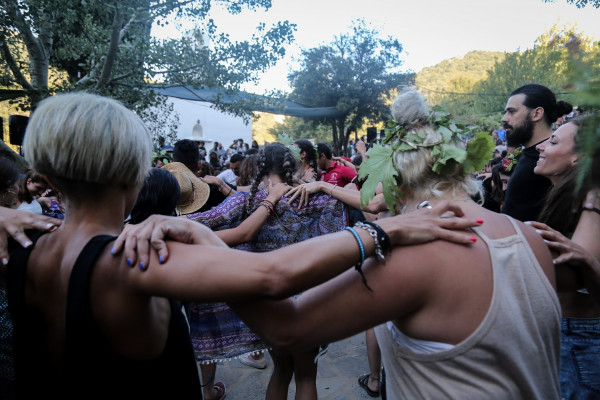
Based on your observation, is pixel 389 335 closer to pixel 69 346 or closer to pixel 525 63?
pixel 69 346

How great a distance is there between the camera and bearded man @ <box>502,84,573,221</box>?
3.11 meters

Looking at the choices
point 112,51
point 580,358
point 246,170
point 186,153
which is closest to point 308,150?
point 246,170

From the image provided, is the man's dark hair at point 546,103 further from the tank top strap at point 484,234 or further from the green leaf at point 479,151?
the tank top strap at point 484,234

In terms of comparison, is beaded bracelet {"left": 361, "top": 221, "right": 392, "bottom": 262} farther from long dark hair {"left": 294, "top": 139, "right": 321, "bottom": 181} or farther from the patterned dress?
long dark hair {"left": 294, "top": 139, "right": 321, "bottom": 181}

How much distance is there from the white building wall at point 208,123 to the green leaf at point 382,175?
943 inches

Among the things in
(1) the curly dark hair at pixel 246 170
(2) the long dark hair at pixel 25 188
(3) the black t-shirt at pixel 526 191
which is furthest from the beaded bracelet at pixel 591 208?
(2) the long dark hair at pixel 25 188

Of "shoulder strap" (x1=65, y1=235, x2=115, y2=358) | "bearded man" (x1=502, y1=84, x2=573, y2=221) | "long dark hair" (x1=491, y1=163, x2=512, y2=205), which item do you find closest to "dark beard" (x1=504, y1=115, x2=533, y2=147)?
"bearded man" (x1=502, y1=84, x2=573, y2=221)

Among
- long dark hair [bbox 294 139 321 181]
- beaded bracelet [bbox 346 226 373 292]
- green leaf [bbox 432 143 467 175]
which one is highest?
green leaf [bbox 432 143 467 175]

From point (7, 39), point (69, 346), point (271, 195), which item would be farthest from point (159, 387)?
point (7, 39)

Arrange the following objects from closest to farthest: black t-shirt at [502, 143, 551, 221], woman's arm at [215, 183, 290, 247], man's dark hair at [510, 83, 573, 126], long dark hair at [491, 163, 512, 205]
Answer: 1. woman's arm at [215, 183, 290, 247]
2. black t-shirt at [502, 143, 551, 221]
3. man's dark hair at [510, 83, 573, 126]
4. long dark hair at [491, 163, 512, 205]

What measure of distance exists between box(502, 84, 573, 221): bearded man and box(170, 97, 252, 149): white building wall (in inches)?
882

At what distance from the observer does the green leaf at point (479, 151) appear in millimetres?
1514

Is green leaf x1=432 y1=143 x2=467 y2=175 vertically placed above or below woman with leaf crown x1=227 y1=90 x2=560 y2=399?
above

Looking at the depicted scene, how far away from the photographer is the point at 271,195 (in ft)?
9.88
